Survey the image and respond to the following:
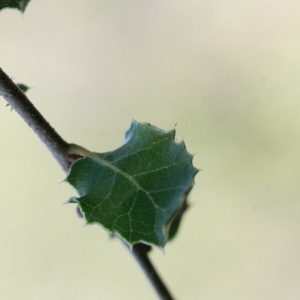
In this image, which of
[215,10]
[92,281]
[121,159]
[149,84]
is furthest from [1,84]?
[215,10]

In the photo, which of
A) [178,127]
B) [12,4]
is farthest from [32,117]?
[178,127]

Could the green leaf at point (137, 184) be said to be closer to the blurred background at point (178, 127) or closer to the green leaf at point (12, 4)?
the green leaf at point (12, 4)

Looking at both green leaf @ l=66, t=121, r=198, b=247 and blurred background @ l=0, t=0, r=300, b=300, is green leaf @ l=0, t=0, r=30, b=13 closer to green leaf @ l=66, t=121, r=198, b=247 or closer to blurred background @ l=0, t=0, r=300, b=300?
green leaf @ l=66, t=121, r=198, b=247

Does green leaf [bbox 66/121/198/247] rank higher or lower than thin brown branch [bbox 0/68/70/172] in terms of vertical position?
lower

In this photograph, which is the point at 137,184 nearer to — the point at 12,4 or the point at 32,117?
the point at 32,117

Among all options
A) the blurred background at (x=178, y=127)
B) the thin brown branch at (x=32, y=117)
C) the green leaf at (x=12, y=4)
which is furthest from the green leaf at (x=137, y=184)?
the blurred background at (x=178, y=127)

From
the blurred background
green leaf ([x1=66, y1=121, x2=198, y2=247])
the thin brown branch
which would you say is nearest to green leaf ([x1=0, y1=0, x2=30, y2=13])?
the thin brown branch
